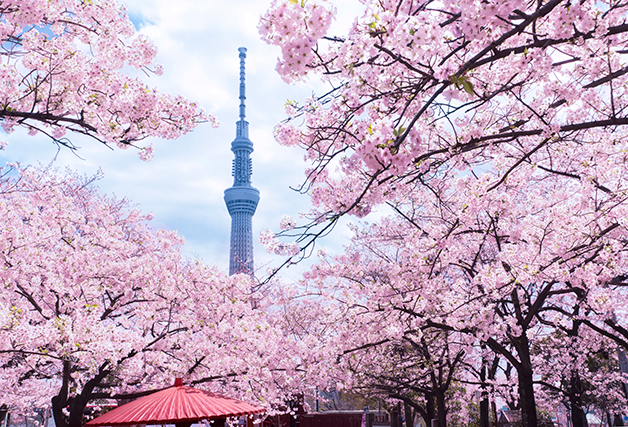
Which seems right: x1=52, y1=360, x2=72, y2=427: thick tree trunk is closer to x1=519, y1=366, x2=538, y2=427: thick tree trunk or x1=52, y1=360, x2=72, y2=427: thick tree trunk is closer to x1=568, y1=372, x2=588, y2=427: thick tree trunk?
x1=519, y1=366, x2=538, y2=427: thick tree trunk

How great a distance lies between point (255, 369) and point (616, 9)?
9149 mm

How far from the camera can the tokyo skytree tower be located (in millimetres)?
68500

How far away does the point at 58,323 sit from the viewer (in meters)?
7.04

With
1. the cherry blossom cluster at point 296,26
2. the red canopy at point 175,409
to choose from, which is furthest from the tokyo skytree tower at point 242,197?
the cherry blossom cluster at point 296,26

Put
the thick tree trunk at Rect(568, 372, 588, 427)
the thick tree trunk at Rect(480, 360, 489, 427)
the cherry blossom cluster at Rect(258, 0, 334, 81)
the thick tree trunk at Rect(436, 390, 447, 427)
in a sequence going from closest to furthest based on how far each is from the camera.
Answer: the cherry blossom cluster at Rect(258, 0, 334, 81), the thick tree trunk at Rect(436, 390, 447, 427), the thick tree trunk at Rect(568, 372, 588, 427), the thick tree trunk at Rect(480, 360, 489, 427)

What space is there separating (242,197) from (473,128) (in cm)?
7615

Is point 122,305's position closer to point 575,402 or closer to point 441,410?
point 441,410

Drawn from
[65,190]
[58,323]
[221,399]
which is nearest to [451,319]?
[221,399]

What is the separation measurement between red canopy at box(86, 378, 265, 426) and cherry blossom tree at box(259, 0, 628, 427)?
3492 millimetres

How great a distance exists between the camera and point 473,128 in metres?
6.09

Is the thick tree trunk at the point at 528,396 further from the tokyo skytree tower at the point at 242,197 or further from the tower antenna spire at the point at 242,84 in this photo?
the tower antenna spire at the point at 242,84

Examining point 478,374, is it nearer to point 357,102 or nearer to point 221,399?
point 221,399

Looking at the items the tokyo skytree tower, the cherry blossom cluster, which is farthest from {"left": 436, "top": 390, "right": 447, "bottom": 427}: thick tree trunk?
the tokyo skytree tower

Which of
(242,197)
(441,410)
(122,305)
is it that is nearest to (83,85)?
(122,305)
